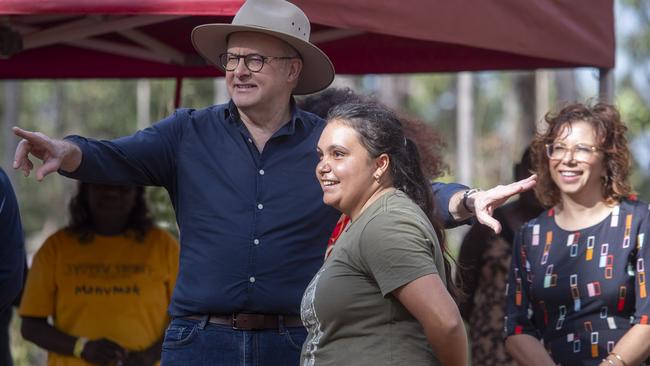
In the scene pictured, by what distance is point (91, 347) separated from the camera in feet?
17.6

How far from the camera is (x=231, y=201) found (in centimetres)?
392

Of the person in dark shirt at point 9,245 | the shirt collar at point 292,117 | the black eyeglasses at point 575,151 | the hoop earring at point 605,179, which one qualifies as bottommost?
the person in dark shirt at point 9,245

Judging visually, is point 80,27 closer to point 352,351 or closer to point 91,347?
point 91,347

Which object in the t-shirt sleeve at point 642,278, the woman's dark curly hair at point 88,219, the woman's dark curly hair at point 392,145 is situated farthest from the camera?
the woman's dark curly hair at point 88,219

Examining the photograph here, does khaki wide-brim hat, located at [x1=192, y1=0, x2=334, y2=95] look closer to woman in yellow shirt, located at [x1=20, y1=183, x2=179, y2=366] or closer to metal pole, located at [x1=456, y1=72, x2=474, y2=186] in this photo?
woman in yellow shirt, located at [x1=20, y1=183, x2=179, y2=366]

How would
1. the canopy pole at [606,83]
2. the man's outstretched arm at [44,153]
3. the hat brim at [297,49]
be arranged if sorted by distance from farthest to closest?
the canopy pole at [606,83] < the hat brim at [297,49] < the man's outstretched arm at [44,153]

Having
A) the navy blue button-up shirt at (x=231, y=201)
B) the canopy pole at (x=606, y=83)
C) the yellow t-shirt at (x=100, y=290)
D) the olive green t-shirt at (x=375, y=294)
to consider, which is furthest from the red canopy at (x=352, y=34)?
the olive green t-shirt at (x=375, y=294)

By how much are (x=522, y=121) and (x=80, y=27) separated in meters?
12.7

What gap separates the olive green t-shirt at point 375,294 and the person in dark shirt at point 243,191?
65 cm

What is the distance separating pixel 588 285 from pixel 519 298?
388 millimetres

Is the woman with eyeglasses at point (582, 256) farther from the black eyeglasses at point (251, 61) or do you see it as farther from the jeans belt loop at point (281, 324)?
the black eyeglasses at point (251, 61)

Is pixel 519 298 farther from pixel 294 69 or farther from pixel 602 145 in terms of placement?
pixel 294 69

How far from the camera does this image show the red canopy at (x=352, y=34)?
4.06 m

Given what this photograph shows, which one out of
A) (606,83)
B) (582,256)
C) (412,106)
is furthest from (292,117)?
(412,106)
